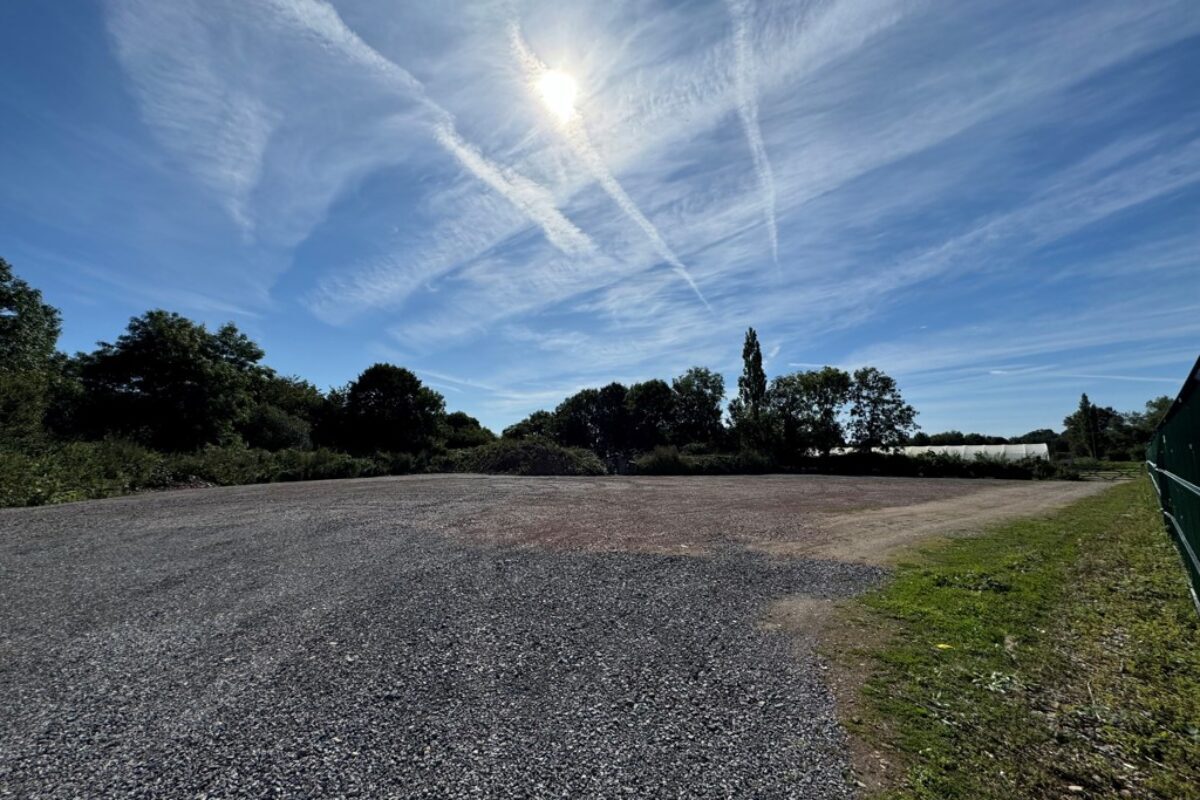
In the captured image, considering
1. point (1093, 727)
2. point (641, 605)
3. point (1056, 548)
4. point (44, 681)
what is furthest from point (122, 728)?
point (1056, 548)

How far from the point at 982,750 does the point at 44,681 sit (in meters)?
6.05

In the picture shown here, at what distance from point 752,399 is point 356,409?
3351 centimetres

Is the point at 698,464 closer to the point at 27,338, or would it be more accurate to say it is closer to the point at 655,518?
the point at 655,518

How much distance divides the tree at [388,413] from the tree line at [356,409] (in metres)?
0.10

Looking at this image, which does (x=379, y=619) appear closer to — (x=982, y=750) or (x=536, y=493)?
(x=982, y=750)

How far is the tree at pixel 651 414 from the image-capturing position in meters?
57.9

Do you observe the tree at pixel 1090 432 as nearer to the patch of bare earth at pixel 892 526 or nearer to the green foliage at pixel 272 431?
the patch of bare earth at pixel 892 526

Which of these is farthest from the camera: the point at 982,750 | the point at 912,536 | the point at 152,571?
the point at 912,536

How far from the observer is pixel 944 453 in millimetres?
40844

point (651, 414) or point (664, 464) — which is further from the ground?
point (651, 414)

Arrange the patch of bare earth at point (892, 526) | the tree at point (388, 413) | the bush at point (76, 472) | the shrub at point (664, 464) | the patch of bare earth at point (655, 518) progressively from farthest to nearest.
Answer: the tree at point (388, 413) → the shrub at point (664, 464) → the bush at point (76, 472) → the patch of bare earth at point (655, 518) → the patch of bare earth at point (892, 526)

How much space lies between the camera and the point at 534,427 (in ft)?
Result: 209

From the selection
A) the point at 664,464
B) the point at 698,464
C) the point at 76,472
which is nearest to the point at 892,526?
the point at 76,472

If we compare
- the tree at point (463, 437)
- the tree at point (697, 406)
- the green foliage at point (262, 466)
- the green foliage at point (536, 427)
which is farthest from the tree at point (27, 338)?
the tree at point (697, 406)
